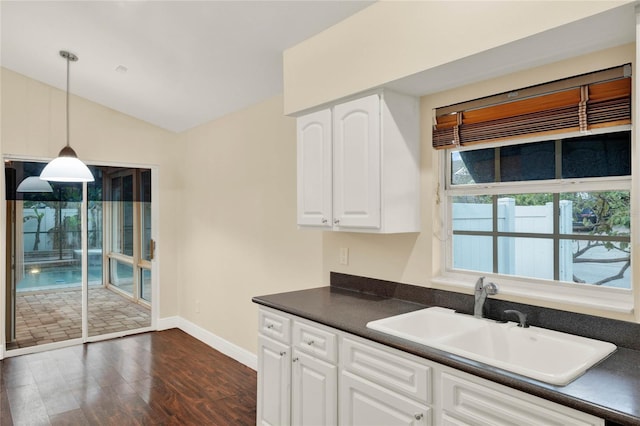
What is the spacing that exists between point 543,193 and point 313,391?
5.10 feet

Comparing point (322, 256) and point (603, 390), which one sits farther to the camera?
point (322, 256)

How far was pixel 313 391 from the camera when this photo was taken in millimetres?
2248

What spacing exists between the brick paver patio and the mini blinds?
4.31 meters

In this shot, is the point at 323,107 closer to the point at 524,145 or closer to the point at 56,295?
the point at 524,145

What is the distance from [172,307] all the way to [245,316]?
173 cm

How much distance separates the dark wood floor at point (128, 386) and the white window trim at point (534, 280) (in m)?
1.79

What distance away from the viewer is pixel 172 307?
536 cm

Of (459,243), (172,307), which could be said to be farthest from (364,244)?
(172,307)

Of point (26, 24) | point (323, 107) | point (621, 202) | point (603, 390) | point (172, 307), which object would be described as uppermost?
point (26, 24)

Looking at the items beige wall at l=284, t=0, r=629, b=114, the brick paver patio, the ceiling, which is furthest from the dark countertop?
the brick paver patio

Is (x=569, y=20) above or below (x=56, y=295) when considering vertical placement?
above

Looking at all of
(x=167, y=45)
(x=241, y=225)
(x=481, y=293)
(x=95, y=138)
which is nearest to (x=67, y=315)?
(x=95, y=138)

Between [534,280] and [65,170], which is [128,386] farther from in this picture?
[534,280]

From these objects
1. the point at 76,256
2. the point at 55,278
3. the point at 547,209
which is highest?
the point at 547,209
